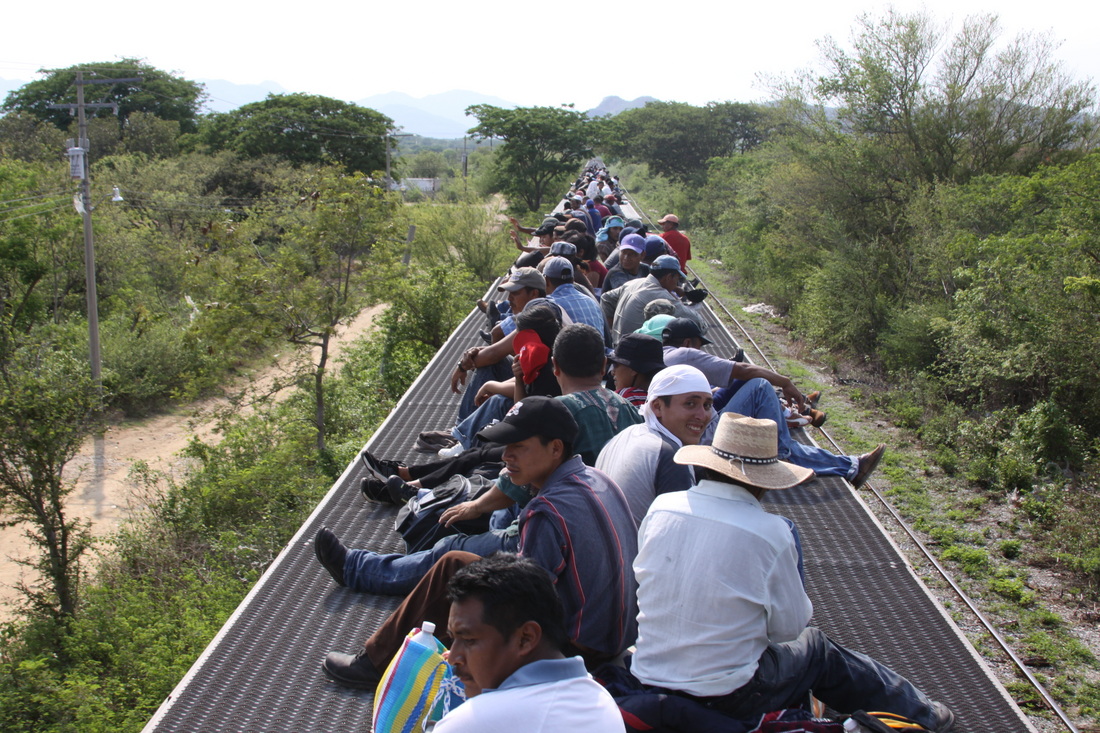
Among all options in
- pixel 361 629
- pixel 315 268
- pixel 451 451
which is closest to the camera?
pixel 361 629

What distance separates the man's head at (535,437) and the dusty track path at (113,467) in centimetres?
1189

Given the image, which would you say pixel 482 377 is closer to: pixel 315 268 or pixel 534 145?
pixel 315 268

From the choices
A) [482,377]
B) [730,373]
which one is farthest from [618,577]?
[482,377]

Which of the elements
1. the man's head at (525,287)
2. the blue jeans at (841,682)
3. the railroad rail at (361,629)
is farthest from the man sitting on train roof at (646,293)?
the blue jeans at (841,682)

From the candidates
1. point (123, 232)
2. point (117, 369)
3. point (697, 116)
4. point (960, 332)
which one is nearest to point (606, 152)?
point (697, 116)

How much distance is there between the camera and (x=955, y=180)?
14.3 m

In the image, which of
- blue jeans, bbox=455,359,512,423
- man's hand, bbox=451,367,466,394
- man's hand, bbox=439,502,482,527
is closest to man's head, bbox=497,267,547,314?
blue jeans, bbox=455,359,512,423

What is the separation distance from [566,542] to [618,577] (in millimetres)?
238

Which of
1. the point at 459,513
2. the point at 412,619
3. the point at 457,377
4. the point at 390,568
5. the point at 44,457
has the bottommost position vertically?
the point at 44,457

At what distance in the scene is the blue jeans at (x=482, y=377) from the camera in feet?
17.7

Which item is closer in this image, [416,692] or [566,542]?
[416,692]

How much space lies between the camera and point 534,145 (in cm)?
3969

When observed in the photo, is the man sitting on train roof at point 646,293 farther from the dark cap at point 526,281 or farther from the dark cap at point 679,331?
the dark cap at point 679,331

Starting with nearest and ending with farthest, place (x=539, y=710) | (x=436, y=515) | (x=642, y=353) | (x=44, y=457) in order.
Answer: (x=539, y=710)
(x=436, y=515)
(x=642, y=353)
(x=44, y=457)
